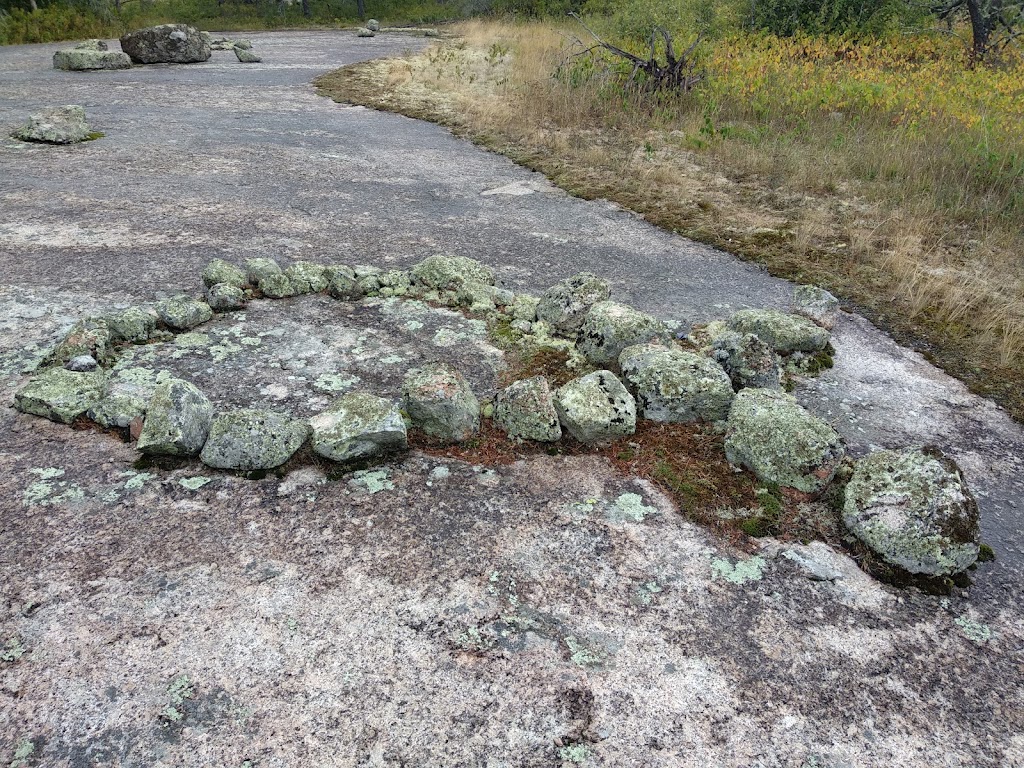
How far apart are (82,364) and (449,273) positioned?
2.10 metres

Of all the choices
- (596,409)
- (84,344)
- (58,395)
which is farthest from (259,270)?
(596,409)

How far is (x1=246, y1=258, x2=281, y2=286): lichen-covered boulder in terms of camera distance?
4.04m

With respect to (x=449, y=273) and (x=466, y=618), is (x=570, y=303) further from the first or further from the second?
(x=466, y=618)

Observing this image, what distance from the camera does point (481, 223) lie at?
568 cm

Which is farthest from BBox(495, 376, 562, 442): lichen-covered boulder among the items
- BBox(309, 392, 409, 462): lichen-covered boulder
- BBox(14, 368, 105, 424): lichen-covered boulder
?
BBox(14, 368, 105, 424): lichen-covered boulder

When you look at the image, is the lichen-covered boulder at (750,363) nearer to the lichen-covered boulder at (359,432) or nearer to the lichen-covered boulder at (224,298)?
the lichen-covered boulder at (359,432)

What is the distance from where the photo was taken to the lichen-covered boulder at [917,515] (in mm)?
2184

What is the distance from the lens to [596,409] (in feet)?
9.23

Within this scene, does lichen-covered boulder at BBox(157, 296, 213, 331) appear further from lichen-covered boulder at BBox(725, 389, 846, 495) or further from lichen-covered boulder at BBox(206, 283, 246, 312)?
lichen-covered boulder at BBox(725, 389, 846, 495)

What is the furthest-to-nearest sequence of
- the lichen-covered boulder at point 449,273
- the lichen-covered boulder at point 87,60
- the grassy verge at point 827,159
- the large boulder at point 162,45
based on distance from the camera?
the large boulder at point 162,45 → the lichen-covered boulder at point 87,60 → the grassy verge at point 827,159 → the lichen-covered boulder at point 449,273

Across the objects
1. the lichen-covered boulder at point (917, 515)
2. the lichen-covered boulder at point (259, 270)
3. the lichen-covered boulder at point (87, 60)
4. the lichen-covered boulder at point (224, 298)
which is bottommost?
the lichen-covered boulder at point (917, 515)

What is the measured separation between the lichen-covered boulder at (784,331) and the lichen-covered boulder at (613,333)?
1.60 ft

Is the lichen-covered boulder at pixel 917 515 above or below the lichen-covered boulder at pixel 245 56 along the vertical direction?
below

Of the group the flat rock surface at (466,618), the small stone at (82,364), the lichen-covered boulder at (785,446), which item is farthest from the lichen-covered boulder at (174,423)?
the lichen-covered boulder at (785,446)
